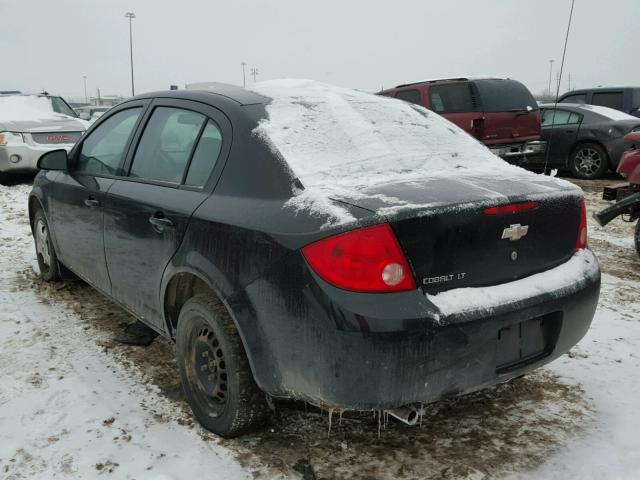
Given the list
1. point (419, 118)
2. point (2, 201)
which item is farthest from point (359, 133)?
point (2, 201)

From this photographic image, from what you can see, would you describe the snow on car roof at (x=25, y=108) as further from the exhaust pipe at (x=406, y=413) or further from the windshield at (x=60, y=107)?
the exhaust pipe at (x=406, y=413)

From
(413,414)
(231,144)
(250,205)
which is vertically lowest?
(413,414)

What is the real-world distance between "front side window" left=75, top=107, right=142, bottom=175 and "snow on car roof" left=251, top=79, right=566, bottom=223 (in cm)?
93

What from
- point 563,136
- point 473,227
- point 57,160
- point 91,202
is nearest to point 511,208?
point 473,227

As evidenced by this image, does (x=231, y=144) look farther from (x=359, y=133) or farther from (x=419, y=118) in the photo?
(x=419, y=118)

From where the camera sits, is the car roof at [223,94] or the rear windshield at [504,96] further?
the rear windshield at [504,96]

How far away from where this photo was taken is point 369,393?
6.67 ft

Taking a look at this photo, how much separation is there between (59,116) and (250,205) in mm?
10300

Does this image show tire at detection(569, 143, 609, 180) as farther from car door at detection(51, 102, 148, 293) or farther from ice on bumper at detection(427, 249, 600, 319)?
car door at detection(51, 102, 148, 293)

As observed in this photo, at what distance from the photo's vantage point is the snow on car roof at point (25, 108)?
1074 cm

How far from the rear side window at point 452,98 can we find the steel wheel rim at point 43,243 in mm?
7187

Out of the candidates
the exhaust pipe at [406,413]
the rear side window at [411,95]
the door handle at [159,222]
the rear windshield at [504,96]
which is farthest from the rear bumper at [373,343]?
the rear side window at [411,95]

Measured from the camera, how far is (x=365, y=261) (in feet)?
6.63

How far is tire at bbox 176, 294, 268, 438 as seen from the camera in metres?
2.44
